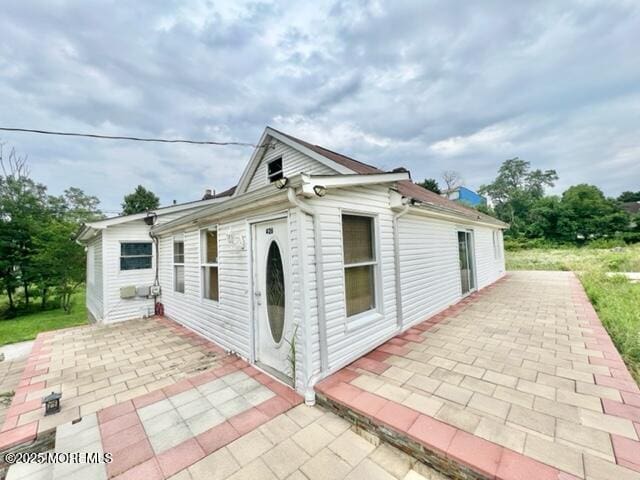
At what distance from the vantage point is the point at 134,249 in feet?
23.2

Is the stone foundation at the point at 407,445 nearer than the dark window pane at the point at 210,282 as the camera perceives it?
Yes

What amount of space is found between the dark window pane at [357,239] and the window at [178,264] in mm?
4211

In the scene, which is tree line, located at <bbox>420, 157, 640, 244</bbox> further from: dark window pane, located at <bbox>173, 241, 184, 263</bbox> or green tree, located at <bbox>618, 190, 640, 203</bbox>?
green tree, located at <bbox>618, 190, 640, 203</bbox>

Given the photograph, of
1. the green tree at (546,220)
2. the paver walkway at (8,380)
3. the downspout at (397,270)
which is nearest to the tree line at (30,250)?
the paver walkway at (8,380)

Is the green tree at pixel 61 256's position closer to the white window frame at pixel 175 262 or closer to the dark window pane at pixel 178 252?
the white window frame at pixel 175 262

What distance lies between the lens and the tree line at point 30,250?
36.4 ft

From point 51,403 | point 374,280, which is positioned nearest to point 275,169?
point 374,280

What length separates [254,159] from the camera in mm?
7832

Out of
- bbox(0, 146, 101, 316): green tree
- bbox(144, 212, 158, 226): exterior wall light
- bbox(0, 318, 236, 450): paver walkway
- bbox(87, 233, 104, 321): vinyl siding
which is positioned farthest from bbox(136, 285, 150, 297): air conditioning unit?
bbox(0, 146, 101, 316): green tree

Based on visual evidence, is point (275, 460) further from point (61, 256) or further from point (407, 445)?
point (61, 256)

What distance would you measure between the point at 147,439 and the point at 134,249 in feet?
20.6

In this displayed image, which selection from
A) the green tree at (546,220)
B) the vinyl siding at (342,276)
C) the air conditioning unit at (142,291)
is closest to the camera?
the vinyl siding at (342,276)

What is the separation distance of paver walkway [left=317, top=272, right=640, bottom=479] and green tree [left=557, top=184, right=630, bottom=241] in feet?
93.0

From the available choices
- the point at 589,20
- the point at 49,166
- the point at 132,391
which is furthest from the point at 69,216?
the point at 589,20
